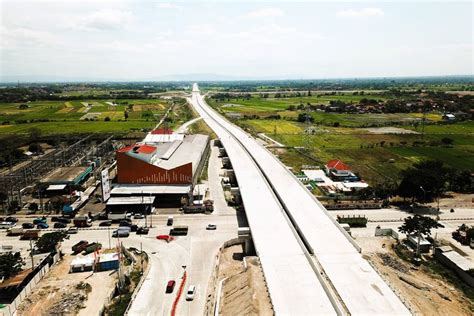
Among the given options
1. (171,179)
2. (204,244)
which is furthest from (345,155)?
(204,244)

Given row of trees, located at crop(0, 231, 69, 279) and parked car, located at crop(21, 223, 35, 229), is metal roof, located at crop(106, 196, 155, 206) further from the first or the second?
parked car, located at crop(21, 223, 35, 229)

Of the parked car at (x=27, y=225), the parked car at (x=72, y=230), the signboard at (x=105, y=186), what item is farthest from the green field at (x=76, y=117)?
the parked car at (x=72, y=230)


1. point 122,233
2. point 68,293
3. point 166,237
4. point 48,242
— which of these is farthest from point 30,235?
point 166,237

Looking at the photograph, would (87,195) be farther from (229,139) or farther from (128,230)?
(229,139)

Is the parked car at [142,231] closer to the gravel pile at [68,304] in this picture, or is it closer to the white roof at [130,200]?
the white roof at [130,200]

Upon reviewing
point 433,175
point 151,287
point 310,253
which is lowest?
point 151,287

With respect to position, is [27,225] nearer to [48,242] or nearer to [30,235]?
[30,235]
